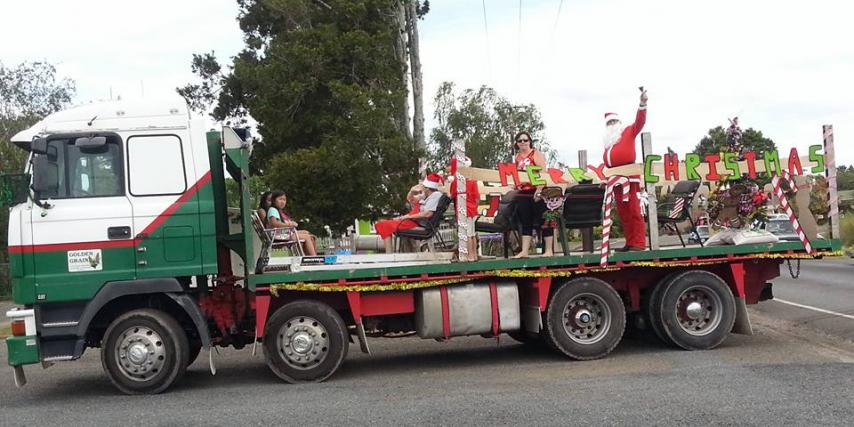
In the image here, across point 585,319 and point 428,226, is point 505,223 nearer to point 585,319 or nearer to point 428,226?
point 428,226

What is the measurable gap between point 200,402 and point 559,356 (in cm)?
409

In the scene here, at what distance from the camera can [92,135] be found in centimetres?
764

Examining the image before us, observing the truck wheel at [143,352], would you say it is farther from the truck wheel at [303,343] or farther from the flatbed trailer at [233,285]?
the truck wheel at [303,343]

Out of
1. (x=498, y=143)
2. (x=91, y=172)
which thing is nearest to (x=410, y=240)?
(x=91, y=172)

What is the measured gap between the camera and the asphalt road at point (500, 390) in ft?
20.8

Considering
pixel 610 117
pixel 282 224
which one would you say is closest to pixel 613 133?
pixel 610 117

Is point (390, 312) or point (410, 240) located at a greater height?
point (410, 240)

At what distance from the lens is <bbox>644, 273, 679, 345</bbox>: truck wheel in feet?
29.8

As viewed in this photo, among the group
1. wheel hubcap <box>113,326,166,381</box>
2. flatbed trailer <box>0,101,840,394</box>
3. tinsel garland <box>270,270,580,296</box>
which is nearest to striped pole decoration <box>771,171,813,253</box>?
flatbed trailer <box>0,101,840,394</box>

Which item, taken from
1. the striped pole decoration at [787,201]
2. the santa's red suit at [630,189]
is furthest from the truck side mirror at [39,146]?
the striped pole decoration at [787,201]

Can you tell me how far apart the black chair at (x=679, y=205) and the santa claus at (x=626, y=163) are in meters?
0.51

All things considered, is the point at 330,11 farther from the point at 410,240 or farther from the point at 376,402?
the point at 376,402

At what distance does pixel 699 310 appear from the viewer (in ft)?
30.0

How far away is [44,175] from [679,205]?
6989 mm
